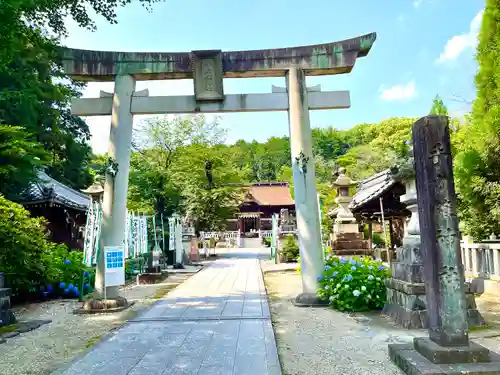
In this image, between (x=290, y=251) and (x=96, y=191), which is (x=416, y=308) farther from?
(x=290, y=251)

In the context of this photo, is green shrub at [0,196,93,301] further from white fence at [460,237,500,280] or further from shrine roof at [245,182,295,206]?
shrine roof at [245,182,295,206]

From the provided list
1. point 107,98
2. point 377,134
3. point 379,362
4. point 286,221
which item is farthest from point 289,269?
point 377,134

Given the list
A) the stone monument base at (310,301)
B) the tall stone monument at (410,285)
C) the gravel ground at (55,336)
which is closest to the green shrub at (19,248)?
the gravel ground at (55,336)

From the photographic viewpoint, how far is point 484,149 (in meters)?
8.21

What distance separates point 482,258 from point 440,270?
588 cm

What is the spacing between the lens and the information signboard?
7066mm

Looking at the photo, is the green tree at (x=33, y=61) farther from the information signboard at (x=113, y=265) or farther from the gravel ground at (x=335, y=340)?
the gravel ground at (x=335, y=340)

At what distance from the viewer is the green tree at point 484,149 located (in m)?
8.06

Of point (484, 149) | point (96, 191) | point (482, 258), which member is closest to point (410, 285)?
point (482, 258)

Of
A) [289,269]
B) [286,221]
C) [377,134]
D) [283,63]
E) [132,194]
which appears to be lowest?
[289,269]

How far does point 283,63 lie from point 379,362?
5739 mm

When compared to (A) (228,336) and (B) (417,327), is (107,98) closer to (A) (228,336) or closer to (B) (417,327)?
(A) (228,336)

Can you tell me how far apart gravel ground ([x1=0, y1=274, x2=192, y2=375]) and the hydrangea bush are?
359 cm

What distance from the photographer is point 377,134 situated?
39875mm
